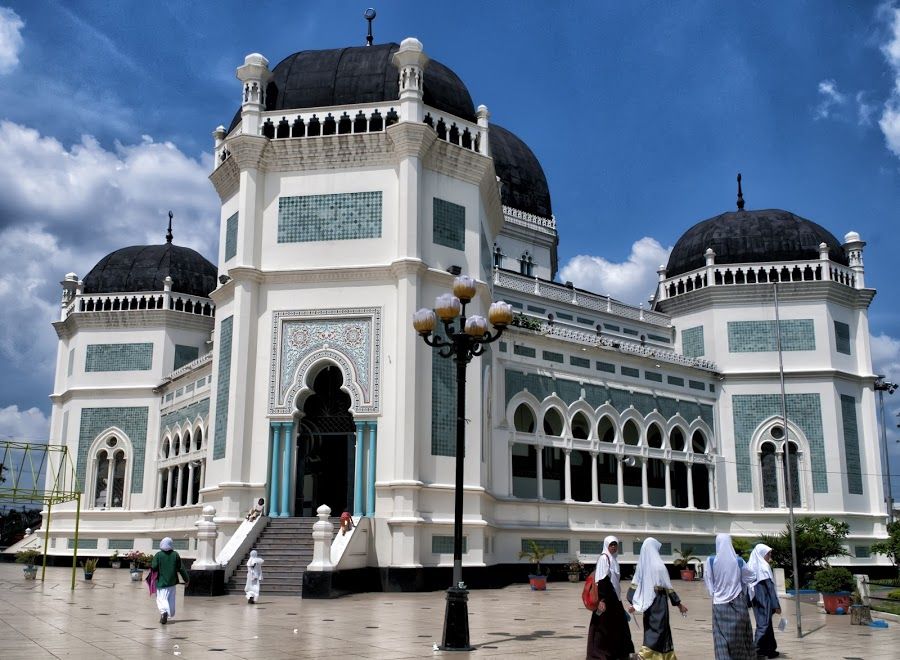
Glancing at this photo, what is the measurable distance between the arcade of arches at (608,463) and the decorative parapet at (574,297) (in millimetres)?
5966

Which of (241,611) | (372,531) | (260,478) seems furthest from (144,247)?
(241,611)

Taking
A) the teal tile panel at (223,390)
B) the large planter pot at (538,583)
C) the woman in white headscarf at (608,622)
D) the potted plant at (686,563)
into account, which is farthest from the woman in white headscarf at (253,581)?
the potted plant at (686,563)

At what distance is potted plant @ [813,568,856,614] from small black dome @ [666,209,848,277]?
66.7 feet

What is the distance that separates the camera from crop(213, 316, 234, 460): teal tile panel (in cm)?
2433

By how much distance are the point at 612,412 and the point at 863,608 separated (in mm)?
15907

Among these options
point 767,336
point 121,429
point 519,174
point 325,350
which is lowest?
point 121,429

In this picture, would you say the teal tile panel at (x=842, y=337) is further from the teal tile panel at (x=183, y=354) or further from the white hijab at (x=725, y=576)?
the white hijab at (x=725, y=576)

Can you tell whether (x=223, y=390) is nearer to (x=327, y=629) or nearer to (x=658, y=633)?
(x=327, y=629)

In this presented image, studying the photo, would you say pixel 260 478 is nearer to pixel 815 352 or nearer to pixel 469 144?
pixel 469 144

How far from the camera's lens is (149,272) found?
39.5 meters

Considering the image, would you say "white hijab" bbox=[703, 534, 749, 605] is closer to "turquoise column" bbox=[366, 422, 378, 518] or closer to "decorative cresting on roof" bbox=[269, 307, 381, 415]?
"turquoise column" bbox=[366, 422, 378, 518]

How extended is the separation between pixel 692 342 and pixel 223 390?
68.9 ft

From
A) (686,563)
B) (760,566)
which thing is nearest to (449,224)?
(760,566)

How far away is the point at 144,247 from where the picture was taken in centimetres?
4122
